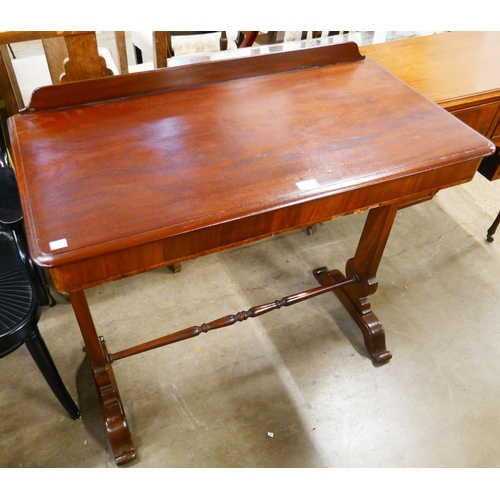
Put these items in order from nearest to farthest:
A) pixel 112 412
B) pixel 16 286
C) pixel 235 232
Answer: pixel 235 232 → pixel 16 286 → pixel 112 412

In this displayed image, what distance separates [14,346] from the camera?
1213 millimetres

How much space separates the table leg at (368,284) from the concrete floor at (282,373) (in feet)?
0.23

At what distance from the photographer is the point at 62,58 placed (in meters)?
1.59

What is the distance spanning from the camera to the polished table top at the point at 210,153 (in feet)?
3.20

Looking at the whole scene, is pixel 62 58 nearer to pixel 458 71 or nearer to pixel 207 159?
pixel 207 159

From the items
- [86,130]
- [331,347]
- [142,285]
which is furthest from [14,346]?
[331,347]

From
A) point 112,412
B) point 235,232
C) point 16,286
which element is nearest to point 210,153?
point 235,232

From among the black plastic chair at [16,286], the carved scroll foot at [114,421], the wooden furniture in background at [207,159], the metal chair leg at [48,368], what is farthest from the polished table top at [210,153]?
the carved scroll foot at [114,421]

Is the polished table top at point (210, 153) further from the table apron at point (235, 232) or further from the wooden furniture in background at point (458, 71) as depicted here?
the wooden furniture in background at point (458, 71)

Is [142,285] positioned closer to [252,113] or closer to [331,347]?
[331,347]

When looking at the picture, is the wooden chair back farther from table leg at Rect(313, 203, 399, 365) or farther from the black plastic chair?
table leg at Rect(313, 203, 399, 365)

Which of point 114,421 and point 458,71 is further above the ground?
point 458,71

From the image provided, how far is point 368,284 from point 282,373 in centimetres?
51
